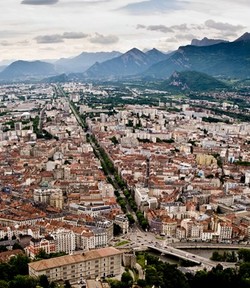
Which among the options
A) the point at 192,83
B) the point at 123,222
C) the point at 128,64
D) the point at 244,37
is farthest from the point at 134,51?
the point at 123,222

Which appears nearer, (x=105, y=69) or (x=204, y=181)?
(x=204, y=181)

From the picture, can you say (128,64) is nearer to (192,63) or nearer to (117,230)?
(192,63)

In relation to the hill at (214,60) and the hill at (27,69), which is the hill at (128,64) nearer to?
the hill at (27,69)

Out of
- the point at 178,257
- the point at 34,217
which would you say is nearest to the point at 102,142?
the point at 34,217

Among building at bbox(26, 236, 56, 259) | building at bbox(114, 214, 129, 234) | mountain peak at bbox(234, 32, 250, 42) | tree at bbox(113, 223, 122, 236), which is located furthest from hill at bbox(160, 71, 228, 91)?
building at bbox(26, 236, 56, 259)

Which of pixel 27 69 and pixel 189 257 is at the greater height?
→ pixel 27 69

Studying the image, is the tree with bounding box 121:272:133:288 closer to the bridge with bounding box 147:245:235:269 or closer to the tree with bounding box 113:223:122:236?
the bridge with bounding box 147:245:235:269

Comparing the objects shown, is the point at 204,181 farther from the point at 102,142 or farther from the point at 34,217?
the point at 102,142
